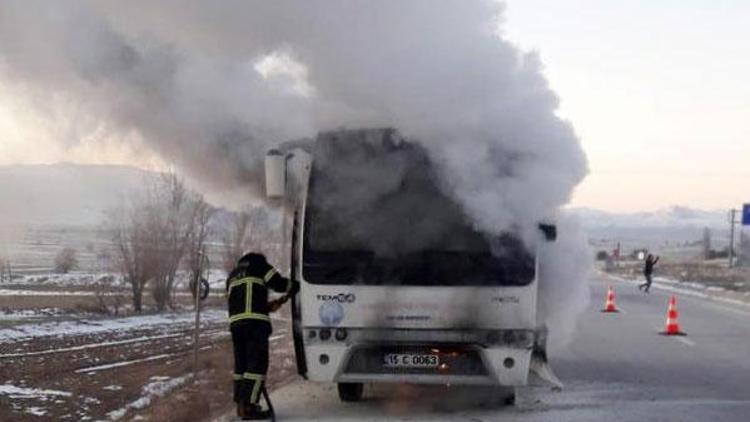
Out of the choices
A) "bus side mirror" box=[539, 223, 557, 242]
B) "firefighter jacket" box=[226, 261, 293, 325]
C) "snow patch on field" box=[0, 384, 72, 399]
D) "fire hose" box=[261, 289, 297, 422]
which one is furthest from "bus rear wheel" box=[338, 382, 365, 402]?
"snow patch on field" box=[0, 384, 72, 399]

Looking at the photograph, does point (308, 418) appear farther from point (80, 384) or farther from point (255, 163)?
point (80, 384)

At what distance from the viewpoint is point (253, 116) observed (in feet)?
32.5

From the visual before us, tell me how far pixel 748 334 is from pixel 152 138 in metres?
15.1

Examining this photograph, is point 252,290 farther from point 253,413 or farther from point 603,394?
point 603,394

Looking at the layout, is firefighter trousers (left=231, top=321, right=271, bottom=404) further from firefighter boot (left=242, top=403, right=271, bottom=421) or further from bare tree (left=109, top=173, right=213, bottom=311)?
bare tree (left=109, top=173, right=213, bottom=311)

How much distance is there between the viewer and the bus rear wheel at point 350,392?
10.7m

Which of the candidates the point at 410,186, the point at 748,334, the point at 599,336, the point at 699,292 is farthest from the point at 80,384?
the point at 699,292

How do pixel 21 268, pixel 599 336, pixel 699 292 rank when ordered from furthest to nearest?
pixel 21 268
pixel 699 292
pixel 599 336

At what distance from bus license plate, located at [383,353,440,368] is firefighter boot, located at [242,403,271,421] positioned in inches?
53.3

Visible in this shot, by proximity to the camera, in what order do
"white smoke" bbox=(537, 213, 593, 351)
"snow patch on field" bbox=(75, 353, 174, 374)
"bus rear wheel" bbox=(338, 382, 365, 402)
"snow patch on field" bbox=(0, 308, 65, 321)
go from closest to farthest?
"white smoke" bbox=(537, 213, 593, 351) → "bus rear wheel" bbox=(338, 382, 365, 402) → "snow patch on field" bbox=(75, 353, 174, 374) → "snow patch on field" bbox=(0, 308, 65, 321)

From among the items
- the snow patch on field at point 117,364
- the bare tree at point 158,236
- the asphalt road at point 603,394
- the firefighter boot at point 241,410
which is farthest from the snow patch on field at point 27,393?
the bare tree at point 158,236

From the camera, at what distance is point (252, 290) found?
31.5 feet

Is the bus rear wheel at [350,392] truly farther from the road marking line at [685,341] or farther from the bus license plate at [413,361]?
the road marking line at [685,341]

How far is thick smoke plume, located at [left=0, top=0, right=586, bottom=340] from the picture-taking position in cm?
925
